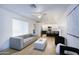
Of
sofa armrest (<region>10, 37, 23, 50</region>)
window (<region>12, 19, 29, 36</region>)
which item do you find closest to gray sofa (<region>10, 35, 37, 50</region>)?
sofa armrest (<region>10, 37, 23, 50</region>)

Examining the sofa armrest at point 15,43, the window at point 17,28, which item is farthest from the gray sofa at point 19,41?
the window at point 17,28

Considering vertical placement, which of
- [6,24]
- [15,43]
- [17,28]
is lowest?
[15,43]

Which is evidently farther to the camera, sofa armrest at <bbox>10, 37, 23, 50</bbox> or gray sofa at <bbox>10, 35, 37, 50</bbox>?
gray sofa at <bbox>10, 35, 37, 50</bbox>

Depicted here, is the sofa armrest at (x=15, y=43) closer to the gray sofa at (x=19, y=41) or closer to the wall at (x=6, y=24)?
the gray sofa at (x=19, y=41)

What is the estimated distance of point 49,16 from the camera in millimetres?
1934

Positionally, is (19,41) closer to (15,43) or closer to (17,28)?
(15,43)

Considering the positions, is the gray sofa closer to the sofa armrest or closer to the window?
the sofa armrest

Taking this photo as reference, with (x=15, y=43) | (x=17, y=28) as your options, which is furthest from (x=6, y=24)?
(x=15, y=43)

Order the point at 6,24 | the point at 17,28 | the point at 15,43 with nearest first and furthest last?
1. the point at 17,28
2. the point at 6,24
3. the point at 15,43

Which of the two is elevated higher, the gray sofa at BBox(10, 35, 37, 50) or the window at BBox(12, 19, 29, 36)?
the window at BBox(12, 19, 29, 36)

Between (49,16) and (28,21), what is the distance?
0.55m
